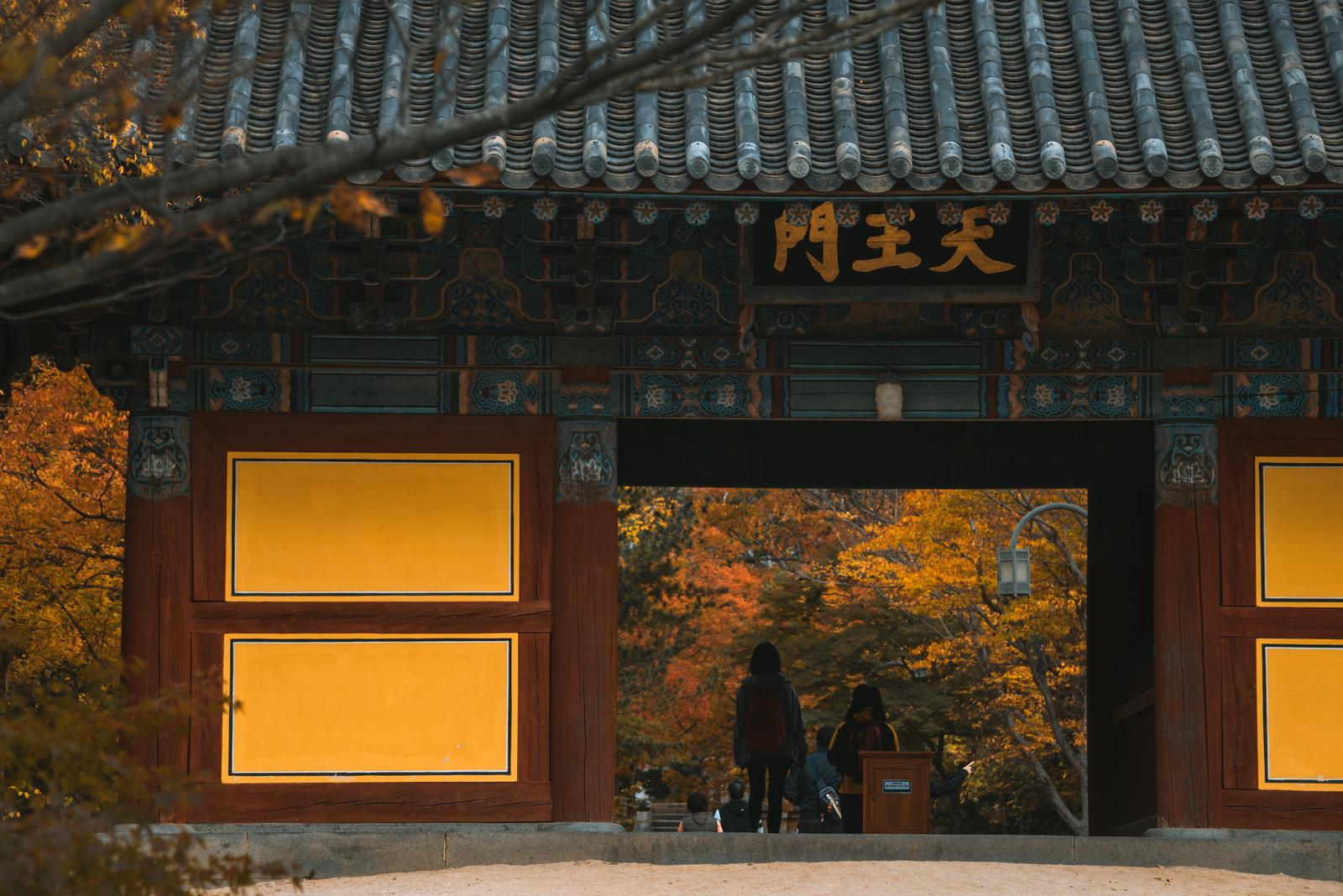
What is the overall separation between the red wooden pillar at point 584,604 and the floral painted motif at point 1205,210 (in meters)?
3.54

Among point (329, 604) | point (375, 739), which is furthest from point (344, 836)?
point (329, 604)

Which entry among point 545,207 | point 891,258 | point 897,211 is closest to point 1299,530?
point 891,258

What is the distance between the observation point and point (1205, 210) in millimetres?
10023

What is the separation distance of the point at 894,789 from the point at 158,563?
526 centimetres

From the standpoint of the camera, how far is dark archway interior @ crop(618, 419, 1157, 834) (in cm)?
1391

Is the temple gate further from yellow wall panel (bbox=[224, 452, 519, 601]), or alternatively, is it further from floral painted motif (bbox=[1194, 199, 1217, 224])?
floral painted motif (bbox=[1194, 199, 1217, 224])

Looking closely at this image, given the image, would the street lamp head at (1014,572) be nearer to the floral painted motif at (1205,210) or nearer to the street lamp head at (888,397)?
the street lamp head at (888,397)

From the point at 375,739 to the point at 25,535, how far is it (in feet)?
32.6

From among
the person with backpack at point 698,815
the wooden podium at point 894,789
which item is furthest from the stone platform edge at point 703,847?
the person with backpack at point 698,815

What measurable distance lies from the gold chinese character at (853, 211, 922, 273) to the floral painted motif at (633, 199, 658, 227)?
4.75 feet

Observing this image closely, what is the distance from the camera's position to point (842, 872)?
9.50 m

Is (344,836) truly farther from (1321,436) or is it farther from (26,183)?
(1321,436)

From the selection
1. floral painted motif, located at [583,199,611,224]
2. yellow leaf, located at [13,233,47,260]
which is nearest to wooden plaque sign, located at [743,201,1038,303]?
floral painted motif, located at [583,199,611,224]

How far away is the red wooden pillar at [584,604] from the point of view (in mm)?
10680
